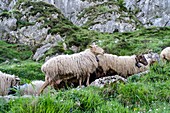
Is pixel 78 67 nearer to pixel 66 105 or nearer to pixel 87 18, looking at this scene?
pixel 66 105

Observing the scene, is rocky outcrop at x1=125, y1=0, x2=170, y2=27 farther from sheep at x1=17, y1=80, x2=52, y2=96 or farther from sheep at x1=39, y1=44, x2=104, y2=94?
sheep at x1=17, y1=80, x2=52, y2=96

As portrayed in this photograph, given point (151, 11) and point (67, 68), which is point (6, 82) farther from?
point (151, 11)

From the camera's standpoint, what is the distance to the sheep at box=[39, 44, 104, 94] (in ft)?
38.2

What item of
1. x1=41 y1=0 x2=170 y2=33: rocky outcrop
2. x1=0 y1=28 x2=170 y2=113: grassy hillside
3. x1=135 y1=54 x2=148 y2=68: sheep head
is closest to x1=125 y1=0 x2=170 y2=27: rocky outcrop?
x1=41 y1=0 x2=170 y2=33: rocky outcrop

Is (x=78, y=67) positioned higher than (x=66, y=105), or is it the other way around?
(x=66, y=105)

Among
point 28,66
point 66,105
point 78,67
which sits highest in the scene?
point 66,105

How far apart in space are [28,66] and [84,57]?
15.8 metres

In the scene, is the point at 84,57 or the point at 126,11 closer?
the point at 84,57

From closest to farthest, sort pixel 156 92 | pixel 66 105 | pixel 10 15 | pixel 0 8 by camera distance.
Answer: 1. pixel 66 105
2. pixel 156 92
3. pixel 10 15
4. pixel 0 8

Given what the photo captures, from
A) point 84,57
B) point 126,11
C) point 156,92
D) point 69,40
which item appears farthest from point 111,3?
point 156,92

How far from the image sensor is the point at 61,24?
168 ft

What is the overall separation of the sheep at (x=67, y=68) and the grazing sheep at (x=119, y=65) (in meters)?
0.61

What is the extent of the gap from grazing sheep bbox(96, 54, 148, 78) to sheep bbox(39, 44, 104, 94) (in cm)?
61

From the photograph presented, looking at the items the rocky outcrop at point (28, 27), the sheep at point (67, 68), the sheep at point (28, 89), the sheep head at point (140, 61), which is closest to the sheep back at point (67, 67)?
the sheep at point (67, 68)
